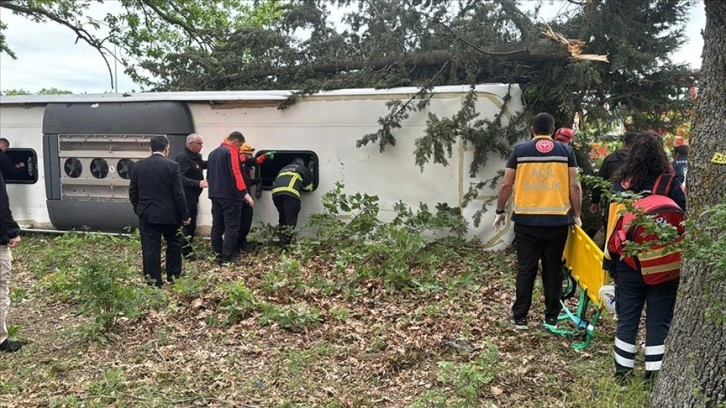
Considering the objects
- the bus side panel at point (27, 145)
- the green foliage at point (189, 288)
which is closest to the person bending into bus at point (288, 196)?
the green foliage at point (189, 288)

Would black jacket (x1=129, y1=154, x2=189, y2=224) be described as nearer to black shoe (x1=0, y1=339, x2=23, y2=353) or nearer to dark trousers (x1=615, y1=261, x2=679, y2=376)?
black shoe (x1=0, y1=339, x2=23, y2=353)

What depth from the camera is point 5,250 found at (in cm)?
512

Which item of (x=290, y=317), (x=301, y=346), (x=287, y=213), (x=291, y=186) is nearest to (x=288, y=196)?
(x=291, y=186)

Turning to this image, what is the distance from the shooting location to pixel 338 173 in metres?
8.98

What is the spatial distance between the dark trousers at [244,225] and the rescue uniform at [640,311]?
5.86 meters

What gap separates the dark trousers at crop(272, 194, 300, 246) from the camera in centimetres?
844

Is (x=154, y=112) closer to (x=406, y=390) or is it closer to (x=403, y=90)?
(x=403, y=90)

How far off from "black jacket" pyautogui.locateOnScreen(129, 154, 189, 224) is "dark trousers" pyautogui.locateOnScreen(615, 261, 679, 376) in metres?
5.06

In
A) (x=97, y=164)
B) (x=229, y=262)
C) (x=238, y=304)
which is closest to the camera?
(x=238, y=304)

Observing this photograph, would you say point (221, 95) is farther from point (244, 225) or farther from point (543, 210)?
point (543, 210)

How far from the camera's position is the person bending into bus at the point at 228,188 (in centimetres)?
806

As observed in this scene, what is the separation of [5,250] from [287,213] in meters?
3.98

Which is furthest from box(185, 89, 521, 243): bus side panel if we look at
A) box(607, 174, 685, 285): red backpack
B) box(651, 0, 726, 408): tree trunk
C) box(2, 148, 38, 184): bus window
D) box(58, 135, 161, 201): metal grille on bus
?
box(651, 0, 726, 408): tree trunk

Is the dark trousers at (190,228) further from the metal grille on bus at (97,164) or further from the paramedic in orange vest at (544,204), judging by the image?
the paramedic in orange vest at (544,204)
